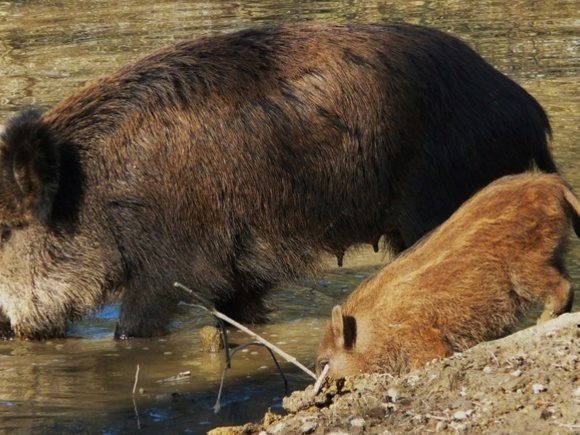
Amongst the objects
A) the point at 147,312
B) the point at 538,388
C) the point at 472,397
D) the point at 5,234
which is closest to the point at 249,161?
the point at 147,312

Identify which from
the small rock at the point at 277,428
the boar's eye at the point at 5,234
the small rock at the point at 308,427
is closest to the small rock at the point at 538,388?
the small rock at the point at 308,427

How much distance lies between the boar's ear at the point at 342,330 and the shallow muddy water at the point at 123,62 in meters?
0.52

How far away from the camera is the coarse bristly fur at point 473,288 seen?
6453 mm

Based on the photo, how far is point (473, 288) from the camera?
21.2ft

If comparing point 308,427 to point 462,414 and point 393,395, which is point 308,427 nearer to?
point 393,395

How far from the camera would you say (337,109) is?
287 inches

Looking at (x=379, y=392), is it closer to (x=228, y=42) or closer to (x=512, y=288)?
(x=512, y=288)

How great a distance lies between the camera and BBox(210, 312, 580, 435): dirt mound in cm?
513

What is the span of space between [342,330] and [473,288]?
644 millimetres

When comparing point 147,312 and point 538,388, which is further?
point 147,312

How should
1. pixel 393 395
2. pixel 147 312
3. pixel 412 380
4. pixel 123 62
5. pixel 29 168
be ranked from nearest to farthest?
pixel 393 395
pixel 412 380
pixel 29 168
pixel 147 312
pixel 123 62

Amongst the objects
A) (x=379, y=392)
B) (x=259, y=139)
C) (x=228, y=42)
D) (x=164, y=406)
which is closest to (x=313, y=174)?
(x=259, y=139)

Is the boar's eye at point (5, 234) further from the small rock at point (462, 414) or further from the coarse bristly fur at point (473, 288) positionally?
the small rock at point (462, 414)

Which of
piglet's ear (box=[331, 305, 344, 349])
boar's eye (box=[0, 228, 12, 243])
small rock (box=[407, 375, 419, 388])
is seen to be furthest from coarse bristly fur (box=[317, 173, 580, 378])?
boar's eye (box=[0, 228, 12, 243])
